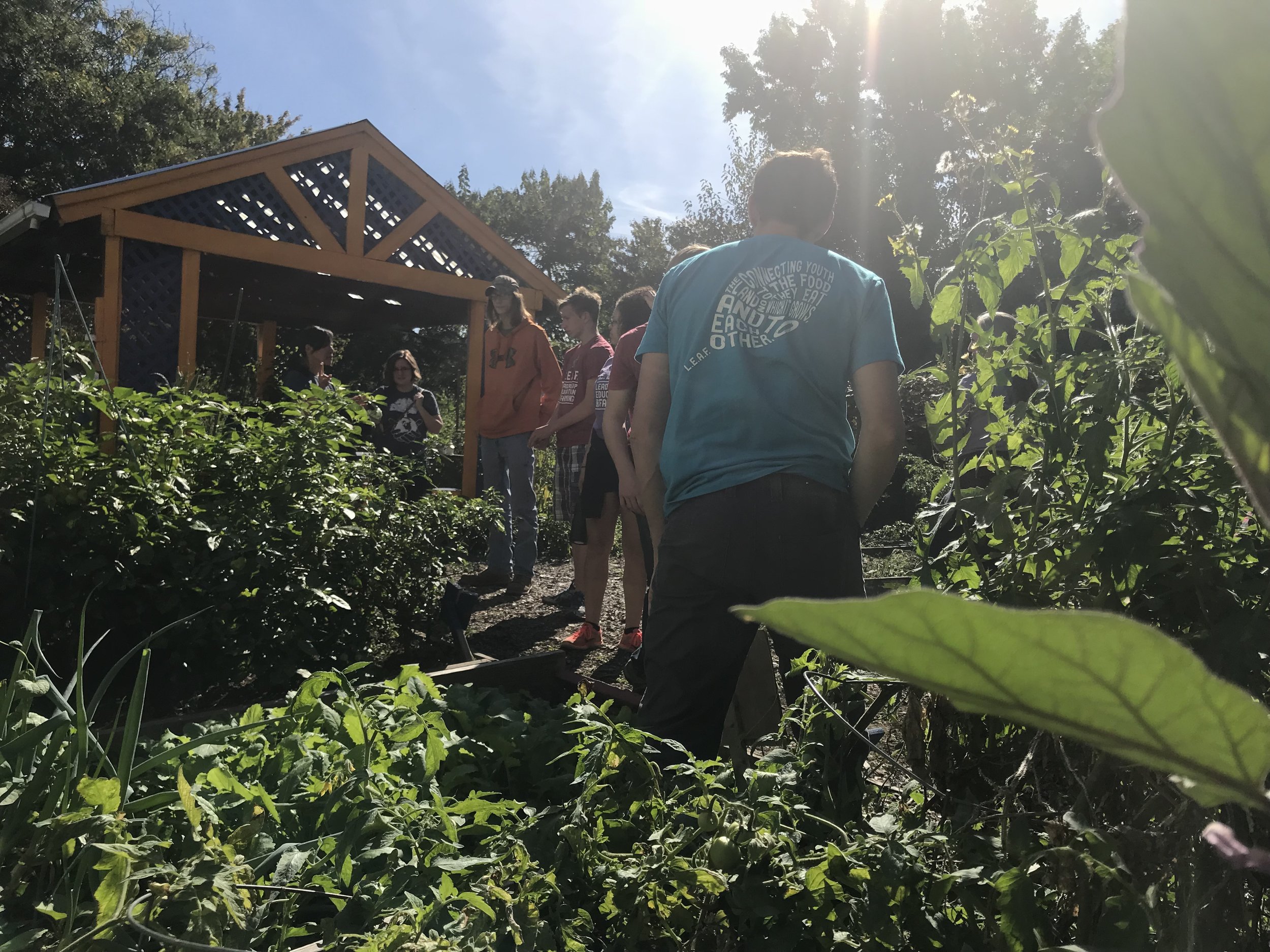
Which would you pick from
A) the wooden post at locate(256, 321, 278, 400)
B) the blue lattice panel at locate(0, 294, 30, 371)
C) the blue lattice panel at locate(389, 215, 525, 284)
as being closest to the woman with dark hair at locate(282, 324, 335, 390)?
the blue lattice panel at locate(389, 215, 525, 284)

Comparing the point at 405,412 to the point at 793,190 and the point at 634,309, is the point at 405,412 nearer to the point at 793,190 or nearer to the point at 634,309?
the point at 634,309

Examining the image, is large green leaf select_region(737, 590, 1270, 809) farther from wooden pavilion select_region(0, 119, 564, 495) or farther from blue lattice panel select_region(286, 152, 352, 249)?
blue lattice panel select_region(286, 152, 352, 249)

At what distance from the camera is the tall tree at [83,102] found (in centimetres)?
2669

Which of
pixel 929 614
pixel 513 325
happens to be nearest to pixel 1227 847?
pixel 929 614

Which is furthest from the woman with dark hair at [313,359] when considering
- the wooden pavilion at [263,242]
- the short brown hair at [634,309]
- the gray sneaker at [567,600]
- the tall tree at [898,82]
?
the tall tree at [898,82]

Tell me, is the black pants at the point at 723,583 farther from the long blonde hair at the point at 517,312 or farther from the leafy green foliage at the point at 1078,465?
the long blonde hair at the point at 517,312

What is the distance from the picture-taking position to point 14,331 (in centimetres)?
1399

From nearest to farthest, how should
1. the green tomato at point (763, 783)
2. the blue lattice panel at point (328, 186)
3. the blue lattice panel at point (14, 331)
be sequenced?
the green tomato at point (763, 783) < the blue lattice panel at point (328, 186) < the blue lattice panel at point (14, 331)

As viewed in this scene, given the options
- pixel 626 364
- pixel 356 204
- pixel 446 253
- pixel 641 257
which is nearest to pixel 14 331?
pixel 356 204

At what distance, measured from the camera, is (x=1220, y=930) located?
82cm

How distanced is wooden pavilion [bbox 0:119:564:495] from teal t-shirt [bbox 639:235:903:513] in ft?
25.2

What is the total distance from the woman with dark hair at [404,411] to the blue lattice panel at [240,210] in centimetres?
368

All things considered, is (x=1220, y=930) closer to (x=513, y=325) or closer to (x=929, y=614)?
(x=929, y=614)

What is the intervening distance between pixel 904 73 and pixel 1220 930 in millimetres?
A: 31560
